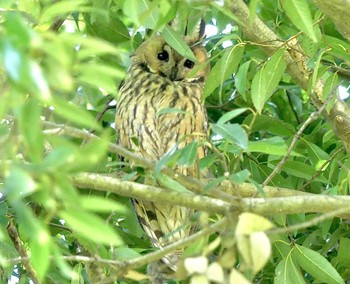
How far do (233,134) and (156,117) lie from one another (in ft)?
4.87

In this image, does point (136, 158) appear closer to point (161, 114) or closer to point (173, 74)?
point (161, 114)

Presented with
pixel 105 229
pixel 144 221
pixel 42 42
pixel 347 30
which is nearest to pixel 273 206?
pixel 105 229

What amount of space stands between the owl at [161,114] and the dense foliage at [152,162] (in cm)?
6

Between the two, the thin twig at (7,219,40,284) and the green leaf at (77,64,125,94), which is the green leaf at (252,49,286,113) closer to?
the thin twig at (7,219,40,284)

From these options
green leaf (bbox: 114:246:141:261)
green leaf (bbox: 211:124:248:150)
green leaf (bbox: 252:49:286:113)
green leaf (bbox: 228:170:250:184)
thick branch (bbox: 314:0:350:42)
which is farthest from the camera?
green leaf (bbox: 252:49:286:113)

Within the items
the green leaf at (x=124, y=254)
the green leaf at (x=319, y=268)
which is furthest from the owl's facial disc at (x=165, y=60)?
the green leaf at (x=124, y=254)

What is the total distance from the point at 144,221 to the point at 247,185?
27.2 inches

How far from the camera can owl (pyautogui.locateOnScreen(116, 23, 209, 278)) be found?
295 cm

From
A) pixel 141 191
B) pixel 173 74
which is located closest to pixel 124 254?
pixel 141 191

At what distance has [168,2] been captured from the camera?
1.41 metres

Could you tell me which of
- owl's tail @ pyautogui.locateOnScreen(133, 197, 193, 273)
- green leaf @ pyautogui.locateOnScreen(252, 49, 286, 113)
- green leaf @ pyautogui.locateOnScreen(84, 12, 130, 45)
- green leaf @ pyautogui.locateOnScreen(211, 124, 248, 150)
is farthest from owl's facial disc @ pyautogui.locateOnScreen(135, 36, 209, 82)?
green leaf @ pyautogui.locateOnScreen(211, 124, 248, 150)

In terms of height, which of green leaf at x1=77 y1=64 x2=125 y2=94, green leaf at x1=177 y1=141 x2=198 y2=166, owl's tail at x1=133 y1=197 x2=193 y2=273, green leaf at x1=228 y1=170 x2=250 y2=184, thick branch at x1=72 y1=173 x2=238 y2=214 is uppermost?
Answer: green leaf at x1=77 y1=64 x2=125 y2=94

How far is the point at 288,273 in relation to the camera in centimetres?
216

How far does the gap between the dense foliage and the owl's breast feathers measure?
62 millimetres
